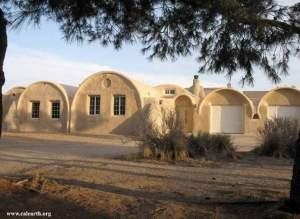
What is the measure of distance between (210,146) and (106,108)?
58.6 ft

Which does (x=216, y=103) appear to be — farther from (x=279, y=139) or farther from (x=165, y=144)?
(x=165, y=144)

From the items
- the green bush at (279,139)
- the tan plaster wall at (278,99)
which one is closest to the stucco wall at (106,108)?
the tan plaster wall at (278,99)

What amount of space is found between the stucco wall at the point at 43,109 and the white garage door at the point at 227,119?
10.5m

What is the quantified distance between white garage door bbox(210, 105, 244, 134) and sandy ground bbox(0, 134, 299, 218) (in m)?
21.2

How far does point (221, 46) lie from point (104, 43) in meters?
2.17

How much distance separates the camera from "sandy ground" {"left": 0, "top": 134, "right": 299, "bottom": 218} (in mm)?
7043

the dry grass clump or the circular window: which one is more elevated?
the circular window

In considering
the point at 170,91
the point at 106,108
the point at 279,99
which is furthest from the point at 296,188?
the point at 170,91

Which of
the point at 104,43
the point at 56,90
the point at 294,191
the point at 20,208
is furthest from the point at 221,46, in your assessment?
the point at 56,90

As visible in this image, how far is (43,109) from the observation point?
35438 millimetres

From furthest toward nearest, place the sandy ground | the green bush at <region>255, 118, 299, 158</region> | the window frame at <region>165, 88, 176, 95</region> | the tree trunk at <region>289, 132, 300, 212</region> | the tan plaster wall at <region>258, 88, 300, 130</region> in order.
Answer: the window frame at <region>165, 88, 176, 95</region> < the tan plaster wall at <region>258, 88, 300, 130</region> < the green bush at <region>255, 118, 299, 158</region> < the sandy ground < the tree trunk at <region>289, 132, 300, 212</region>

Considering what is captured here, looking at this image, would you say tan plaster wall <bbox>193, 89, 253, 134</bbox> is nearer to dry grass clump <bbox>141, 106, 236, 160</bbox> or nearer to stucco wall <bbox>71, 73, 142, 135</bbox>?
stucco wall <bbox>71, 73, 142, 135</bbox>

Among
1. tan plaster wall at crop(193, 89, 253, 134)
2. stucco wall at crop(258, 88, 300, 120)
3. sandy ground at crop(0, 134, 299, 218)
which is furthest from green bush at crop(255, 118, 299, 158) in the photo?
tan plaster wall at crop(193, 89, 253, 134)

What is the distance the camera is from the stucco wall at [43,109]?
34750mm
